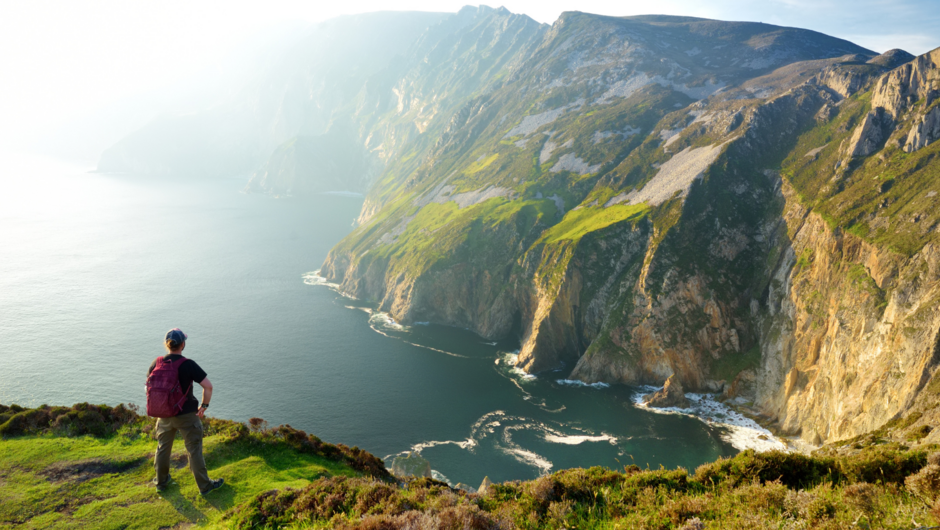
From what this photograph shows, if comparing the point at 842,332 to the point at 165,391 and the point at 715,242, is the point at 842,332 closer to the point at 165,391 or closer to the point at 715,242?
the point at 715,242

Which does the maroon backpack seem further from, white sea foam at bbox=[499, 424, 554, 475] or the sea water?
white sea foam at bbox=[499, 424, 554, 475]

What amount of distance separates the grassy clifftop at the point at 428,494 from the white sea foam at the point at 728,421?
→ 147 ft

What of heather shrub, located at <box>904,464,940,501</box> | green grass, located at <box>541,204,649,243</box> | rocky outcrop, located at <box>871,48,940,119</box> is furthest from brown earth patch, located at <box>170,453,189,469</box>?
rocky outcrop, located at <box>871,48,940,119</box>

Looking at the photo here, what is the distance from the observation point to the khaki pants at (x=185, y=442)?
12773mm

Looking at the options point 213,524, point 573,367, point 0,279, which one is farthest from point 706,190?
point 0,279

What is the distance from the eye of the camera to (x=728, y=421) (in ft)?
184

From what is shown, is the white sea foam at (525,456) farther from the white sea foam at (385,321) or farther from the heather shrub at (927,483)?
the white sea foam at (385,321)

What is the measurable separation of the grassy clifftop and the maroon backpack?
3.11 m

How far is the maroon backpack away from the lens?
12164mm

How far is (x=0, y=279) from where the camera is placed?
375 feet

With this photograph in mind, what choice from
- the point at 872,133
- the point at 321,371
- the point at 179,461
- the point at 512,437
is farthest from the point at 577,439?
the point at 872,133

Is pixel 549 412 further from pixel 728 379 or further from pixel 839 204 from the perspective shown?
pixel 839 204

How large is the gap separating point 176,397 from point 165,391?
348mm

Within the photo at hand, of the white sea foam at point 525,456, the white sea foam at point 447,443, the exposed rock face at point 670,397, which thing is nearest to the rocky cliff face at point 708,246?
A: the exposed rock face at point 670,397
